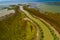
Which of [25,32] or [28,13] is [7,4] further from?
[25,32]

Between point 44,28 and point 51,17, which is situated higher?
point 51,17

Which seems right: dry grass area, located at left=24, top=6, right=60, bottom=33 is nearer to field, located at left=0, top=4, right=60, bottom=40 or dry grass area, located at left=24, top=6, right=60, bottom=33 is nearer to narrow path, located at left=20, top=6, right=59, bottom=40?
field, located at left=0, top=4, right=60, bottom=40

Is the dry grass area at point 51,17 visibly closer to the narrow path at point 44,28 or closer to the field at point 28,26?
the field at point 28,26

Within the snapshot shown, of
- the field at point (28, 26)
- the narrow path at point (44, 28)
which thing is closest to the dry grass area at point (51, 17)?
the field at point (28, 26)

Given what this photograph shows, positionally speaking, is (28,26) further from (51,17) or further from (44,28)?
(51,17)

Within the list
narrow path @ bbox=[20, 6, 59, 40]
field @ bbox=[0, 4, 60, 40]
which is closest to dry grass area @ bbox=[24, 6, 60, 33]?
field @ bbox=[0, 4, 60, 40]

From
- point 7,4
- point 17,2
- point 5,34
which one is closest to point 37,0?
point 17,2

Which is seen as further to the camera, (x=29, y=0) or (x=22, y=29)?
(x=29, y=0)

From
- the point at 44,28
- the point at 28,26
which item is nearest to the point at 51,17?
the point at 44,28

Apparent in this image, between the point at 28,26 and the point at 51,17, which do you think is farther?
the point at 51,17

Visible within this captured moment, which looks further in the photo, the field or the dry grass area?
the dry grass area

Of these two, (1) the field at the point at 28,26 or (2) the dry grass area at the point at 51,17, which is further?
(2) the dry grass area at the point at 51,17
